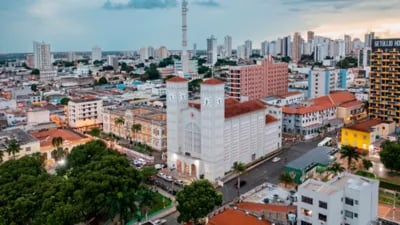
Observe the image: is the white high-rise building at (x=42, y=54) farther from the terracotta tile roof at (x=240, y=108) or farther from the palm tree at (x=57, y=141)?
the terracotta tile roof at (x=240, y=108)

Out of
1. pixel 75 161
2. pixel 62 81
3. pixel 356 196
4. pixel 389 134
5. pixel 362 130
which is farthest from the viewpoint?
pixel 62 81

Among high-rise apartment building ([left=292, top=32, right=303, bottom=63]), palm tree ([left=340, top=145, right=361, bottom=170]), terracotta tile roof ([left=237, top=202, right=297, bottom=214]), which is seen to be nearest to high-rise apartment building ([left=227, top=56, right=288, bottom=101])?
palm tree ([left=340, top=145, right=361, bottom=170])

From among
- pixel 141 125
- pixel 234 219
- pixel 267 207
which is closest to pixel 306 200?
pixel 267 207

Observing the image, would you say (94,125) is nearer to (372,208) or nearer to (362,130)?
(362,130)

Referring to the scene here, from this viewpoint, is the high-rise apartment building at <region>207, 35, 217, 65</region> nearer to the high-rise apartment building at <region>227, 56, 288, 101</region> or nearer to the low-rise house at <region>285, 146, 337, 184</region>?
the high-rise apartment building at <region>227, 56, 288, 101</region>

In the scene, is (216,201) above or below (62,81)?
below

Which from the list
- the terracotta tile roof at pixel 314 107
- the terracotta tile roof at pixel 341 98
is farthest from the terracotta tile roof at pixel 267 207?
the terracotta tile roof at pixel 341 98

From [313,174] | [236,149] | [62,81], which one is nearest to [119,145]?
[236,149]
